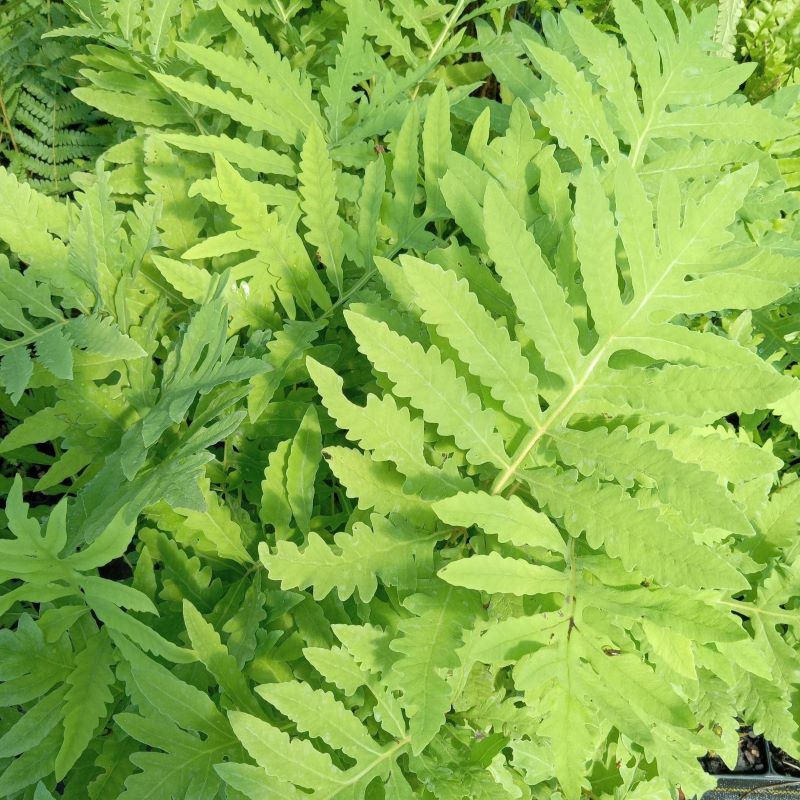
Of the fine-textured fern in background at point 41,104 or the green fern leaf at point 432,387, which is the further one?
the fine-textured fern in background at point 41,104

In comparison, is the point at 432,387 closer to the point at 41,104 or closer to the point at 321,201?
the point at 321,201

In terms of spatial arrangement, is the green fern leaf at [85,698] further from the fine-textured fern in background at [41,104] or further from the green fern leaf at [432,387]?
the fine-textured fern in background at [41,104]

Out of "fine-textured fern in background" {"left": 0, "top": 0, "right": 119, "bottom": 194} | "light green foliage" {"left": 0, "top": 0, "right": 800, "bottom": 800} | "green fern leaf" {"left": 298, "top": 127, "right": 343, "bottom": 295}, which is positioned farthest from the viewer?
"fine-textured fern in background" {"left": 0, "top": 0, "right": 119, "bottom": 194}

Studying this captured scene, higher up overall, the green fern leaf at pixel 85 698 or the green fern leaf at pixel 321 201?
the green fern leaf at pixel 321 201

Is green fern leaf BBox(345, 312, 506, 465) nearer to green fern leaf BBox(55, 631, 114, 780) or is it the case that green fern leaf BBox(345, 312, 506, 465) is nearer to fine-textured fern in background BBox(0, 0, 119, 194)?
green fern leaf BBox(55, 631, 114, 780)

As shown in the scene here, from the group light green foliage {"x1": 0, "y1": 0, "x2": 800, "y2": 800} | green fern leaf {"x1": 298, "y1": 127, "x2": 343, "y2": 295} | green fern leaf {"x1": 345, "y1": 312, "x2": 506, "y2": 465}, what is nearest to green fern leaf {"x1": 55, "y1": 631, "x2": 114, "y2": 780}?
light green foliage {"x1": 0, "y1": 0, "x2": 800, "y2": 800}

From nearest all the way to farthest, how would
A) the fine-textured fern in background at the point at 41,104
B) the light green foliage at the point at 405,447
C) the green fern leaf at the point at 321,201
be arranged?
the light green foliage at the point at 405,447
the green fern leaf at the point at 321,201
the fine-textured fern in background at the point at 41,104

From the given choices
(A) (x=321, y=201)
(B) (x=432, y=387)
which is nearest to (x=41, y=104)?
(A) (x=321, y=201)

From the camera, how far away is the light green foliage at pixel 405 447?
0.97 m

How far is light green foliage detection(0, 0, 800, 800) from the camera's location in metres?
0.97

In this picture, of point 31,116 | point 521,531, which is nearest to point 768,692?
point 521,531

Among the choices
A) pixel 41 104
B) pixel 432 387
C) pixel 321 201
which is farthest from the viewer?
pixel 41 104

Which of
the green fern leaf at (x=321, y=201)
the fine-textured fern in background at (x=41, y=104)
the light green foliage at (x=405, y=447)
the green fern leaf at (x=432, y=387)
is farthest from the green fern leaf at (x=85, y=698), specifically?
the fine-textured fern in background at (x=41, y=104)

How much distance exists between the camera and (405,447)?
1.03 meters
